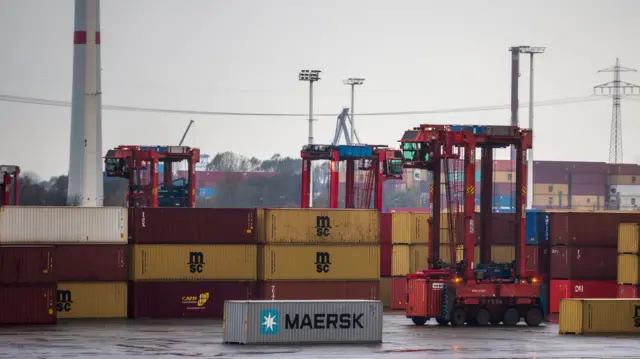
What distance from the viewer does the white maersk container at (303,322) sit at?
51281mm

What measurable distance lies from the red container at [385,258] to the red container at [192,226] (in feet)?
37.5

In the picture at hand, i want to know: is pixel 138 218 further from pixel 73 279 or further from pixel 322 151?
pixel 322 151

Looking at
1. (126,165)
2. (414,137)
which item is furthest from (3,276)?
(126,165)

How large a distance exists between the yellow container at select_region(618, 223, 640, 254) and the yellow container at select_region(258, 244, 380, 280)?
13497 mm

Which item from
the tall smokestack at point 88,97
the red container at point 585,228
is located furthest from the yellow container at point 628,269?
the tall smokestack at point 88,97

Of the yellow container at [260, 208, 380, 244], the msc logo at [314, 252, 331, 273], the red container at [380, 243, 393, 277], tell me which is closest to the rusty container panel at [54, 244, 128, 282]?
the yellow container at [260, 208, 380, 244]

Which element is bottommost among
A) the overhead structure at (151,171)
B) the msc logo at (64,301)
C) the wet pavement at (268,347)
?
the wet pavement at (268,347)

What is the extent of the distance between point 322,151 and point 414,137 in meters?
38.4

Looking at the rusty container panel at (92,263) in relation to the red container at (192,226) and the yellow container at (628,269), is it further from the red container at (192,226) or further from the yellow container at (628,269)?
the yellow container at (628,269)

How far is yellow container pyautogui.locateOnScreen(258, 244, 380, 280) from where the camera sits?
212 feet

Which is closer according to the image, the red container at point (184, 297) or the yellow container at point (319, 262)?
the red container at point (184, 297)

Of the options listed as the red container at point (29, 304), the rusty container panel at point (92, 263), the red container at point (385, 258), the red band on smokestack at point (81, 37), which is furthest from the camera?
the red band on smokestack at point (81, 37)

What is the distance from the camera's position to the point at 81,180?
84.9 metres

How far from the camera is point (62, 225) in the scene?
62875 mm
